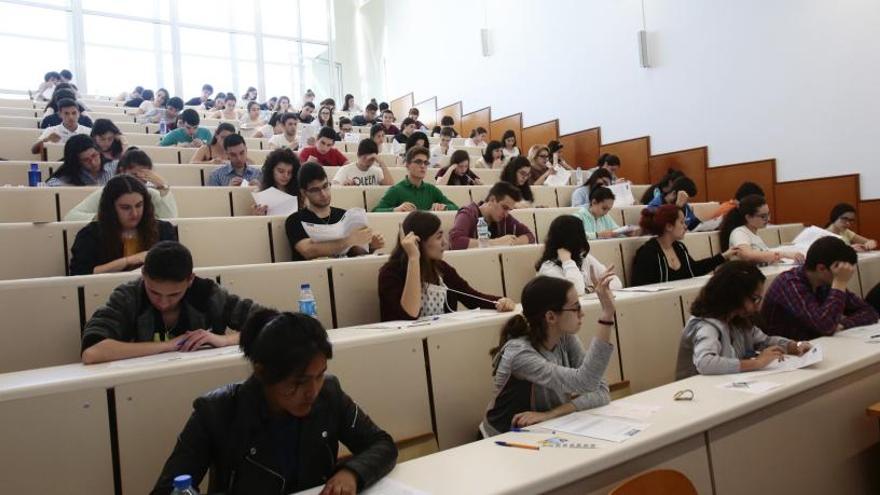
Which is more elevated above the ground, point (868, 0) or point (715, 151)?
point (868, 0)

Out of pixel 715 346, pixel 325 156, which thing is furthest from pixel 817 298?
pixel 325 156

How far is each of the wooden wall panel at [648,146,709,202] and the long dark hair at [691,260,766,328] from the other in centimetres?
433

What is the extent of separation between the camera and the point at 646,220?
388cm

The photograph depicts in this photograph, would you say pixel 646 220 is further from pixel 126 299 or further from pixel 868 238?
pixel 126 299

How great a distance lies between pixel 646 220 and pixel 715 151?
2.79 metres

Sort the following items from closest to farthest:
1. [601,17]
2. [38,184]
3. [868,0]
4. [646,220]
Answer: [38,184] < [646,220] < [868,0] < [601,17]

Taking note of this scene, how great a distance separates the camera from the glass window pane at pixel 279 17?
504 inches

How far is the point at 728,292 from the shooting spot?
221 centimetres

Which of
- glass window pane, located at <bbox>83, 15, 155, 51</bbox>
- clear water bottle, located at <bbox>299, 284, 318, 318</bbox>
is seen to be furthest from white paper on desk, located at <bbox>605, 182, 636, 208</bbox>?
glass window pane, located at <bbox>83, 15, 155, 51</bbox>

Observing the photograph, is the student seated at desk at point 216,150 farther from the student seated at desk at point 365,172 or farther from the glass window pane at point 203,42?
the glass window pane at point 203,42

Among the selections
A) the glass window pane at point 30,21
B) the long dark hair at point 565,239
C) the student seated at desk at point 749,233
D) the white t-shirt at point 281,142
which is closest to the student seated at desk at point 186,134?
the white t-shirt at point 281,142

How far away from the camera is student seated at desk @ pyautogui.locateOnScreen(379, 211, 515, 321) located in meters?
2.54

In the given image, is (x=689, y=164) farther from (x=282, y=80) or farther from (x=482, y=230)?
(x=282, y=80)

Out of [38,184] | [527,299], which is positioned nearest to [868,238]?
[527,299]
